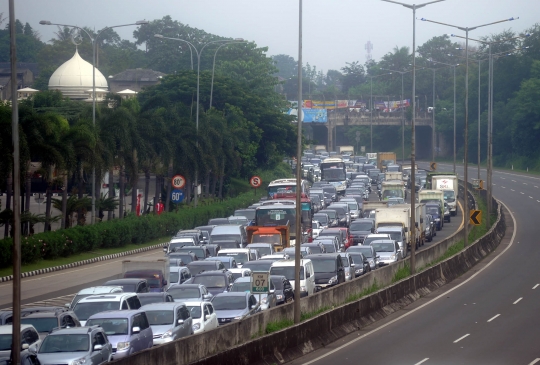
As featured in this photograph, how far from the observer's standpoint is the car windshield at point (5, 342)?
1631 centimetres

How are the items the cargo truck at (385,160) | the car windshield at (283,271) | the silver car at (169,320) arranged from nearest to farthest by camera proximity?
the silver car at (169,320) < the car windshield at (283,271) < the cargo truck at (385,160)

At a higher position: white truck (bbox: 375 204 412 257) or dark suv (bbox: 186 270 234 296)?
white truck (bbox: 375 204 412 257)

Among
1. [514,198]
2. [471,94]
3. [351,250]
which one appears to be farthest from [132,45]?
[351,250]

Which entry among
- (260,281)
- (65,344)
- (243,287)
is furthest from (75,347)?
(243,287)

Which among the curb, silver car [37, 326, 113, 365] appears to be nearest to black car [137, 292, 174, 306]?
silver car [37, 326, 113, 365]

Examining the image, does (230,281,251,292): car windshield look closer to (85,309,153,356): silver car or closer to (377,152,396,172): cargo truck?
(85,309,153,356): silver car

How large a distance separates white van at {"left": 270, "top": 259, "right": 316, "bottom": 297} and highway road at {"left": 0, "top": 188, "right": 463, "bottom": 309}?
6785 mm

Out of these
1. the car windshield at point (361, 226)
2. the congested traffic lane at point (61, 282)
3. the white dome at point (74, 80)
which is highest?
the white dome at point (74, 80)

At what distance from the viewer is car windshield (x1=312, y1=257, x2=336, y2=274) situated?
29953mm

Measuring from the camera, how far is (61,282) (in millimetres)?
34219

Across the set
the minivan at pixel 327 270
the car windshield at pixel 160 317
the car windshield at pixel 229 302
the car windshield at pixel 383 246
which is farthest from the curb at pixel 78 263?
the car windshield at pixel 160 317

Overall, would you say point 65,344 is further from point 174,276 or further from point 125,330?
point 174,276

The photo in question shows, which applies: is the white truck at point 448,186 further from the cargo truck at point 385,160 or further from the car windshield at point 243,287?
the car windshield at point 243,287

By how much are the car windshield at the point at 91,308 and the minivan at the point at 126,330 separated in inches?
85.8
